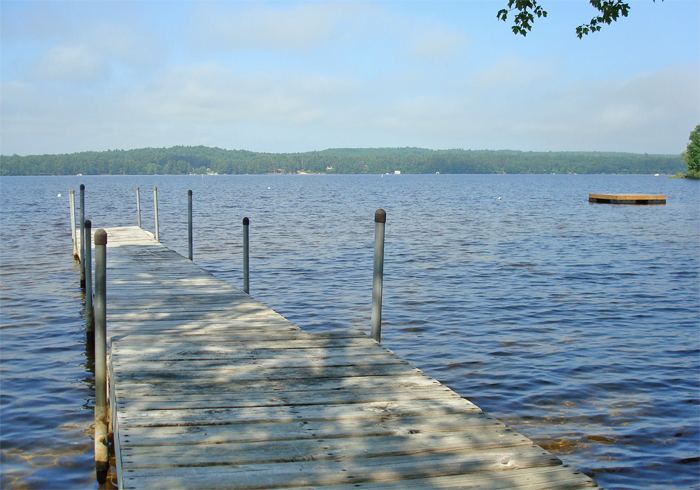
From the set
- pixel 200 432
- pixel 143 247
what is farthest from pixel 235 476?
pixel 143 247

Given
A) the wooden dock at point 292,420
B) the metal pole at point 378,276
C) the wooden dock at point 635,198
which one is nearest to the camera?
the wooden dock at point 292,420

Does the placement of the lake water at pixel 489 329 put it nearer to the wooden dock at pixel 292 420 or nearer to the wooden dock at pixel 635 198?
the wooden dock at pixel 292 420

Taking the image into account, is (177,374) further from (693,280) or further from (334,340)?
(693,280)

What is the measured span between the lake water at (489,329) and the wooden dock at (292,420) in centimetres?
163

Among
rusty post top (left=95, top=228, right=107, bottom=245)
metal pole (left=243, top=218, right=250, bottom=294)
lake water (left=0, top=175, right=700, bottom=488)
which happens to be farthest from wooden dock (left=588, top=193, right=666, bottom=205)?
rusty post top (left=95, top=228, right=107, bottom=245)

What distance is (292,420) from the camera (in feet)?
18.1

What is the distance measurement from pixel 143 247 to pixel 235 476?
15860mm

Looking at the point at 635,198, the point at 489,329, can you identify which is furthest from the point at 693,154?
the point at 489,329

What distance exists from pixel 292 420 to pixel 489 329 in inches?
360

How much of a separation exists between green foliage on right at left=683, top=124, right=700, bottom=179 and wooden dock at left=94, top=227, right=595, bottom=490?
129m

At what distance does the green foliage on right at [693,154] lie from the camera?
123312mm

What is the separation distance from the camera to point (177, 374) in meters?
6.77

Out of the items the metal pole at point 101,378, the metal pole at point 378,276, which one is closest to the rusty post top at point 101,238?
the metal pole at point 101,378

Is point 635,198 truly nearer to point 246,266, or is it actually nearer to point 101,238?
point 246,266
